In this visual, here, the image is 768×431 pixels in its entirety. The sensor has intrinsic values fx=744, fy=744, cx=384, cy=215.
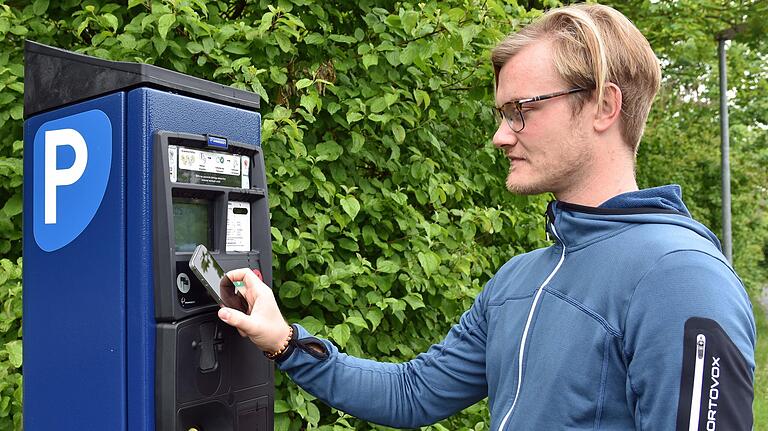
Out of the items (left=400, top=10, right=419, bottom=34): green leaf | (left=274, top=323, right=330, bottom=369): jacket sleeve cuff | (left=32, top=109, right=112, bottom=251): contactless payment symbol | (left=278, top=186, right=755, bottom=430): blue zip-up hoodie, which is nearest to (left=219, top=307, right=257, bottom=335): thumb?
(left=274, top=323, right=330, bottom=369): jacket sleeve cuff

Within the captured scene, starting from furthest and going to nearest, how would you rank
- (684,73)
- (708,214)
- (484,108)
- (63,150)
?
(708,214)
(684,73)
(484,108)
(63,150)

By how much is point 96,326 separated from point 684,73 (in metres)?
11.9

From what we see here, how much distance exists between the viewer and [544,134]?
60.6 inches

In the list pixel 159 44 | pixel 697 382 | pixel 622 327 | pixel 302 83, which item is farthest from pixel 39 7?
pixel 697 382

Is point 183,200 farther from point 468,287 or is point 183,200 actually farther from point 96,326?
point 468,287

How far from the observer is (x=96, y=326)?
1739 millimetres

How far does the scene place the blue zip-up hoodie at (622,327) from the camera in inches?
46.1

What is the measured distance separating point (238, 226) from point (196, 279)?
217 millimetres

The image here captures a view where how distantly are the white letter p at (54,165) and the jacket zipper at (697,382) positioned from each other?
4.54ft

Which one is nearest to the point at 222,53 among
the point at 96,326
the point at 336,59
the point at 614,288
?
the point at 336,59

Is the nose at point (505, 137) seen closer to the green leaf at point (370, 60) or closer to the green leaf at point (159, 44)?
the green leaf at point (370, 60)

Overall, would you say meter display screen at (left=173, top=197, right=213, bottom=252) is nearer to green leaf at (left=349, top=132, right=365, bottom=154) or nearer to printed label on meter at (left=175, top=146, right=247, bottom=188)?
printed label on meter at (left=175, top=146, right=247, bottom=188)

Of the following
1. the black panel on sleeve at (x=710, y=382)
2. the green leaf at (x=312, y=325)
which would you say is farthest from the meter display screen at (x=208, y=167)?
the black panel on sleeve at (x=710, y=382)

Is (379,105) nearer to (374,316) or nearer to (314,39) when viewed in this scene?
(314,39)
